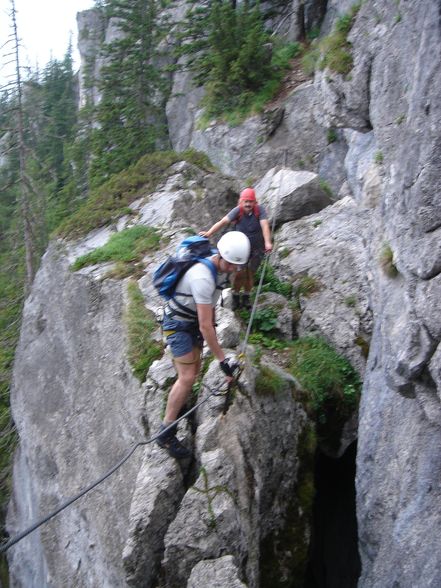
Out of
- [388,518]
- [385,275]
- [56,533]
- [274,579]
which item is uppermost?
[385,275]

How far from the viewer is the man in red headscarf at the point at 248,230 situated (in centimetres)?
913

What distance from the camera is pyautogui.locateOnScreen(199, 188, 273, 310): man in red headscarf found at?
30.0 feet

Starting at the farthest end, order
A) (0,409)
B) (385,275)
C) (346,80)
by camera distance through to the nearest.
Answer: (0,409) → (346,80) → (385,275)

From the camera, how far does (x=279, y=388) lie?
7.73 m

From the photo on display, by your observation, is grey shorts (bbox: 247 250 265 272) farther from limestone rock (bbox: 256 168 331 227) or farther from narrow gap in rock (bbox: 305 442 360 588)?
narrow gap in rock (bbox: 305 442 360 588)

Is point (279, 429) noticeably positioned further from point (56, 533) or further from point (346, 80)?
point (346, 80)

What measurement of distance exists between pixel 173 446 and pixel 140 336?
2.62m

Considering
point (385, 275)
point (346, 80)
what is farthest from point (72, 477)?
point (346, 80)

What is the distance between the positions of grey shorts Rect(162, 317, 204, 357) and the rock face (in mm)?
897

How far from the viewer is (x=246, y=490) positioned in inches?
258

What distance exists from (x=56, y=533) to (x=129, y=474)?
115 inches

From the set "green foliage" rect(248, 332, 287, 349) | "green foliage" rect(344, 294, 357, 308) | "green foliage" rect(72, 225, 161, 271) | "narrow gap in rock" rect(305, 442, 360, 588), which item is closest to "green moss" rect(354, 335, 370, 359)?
"green foliage" rect(344, 294, 357, 308)

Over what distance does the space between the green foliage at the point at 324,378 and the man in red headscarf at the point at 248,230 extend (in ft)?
4.21

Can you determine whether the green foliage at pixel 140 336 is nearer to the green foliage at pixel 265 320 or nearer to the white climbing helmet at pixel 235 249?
the green foliage at pixel 265 320
